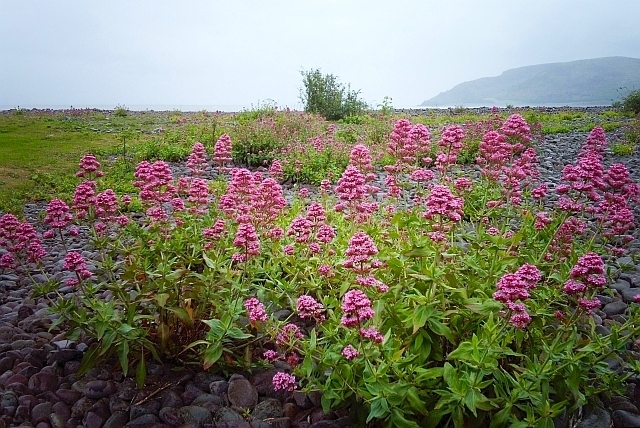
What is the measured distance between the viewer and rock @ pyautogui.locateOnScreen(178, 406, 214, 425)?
1.45 metres

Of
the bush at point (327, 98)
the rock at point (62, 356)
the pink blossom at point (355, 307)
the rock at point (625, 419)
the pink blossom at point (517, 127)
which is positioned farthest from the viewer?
the bush at point (327, 98)

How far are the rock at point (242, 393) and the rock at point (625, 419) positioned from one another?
3.46ft

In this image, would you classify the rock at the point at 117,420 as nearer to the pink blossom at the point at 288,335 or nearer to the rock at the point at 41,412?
the rock at the point at 41,412

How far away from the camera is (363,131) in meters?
6.36

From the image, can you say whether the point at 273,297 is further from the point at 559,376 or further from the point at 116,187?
the point at 116,187

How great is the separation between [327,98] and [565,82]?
5.18 metres

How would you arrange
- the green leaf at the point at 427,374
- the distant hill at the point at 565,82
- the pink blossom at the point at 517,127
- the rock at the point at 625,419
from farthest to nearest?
1. the distant hill at the point at 565,82
2. the pink blossom at the point at 517,127
3. the rock at the point at 625,419
4. the green leaf at the point at 427,374

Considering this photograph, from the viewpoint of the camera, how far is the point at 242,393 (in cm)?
155

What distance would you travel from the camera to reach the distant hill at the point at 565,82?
3.89m

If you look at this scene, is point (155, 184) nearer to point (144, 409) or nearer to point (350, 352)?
point (144, 409)

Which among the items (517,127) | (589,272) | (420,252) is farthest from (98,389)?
(517,127)

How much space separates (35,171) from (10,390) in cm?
231

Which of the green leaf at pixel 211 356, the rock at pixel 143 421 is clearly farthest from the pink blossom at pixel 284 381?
the rock at pixel 143 421

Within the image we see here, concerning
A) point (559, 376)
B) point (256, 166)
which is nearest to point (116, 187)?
point (256, 166)
